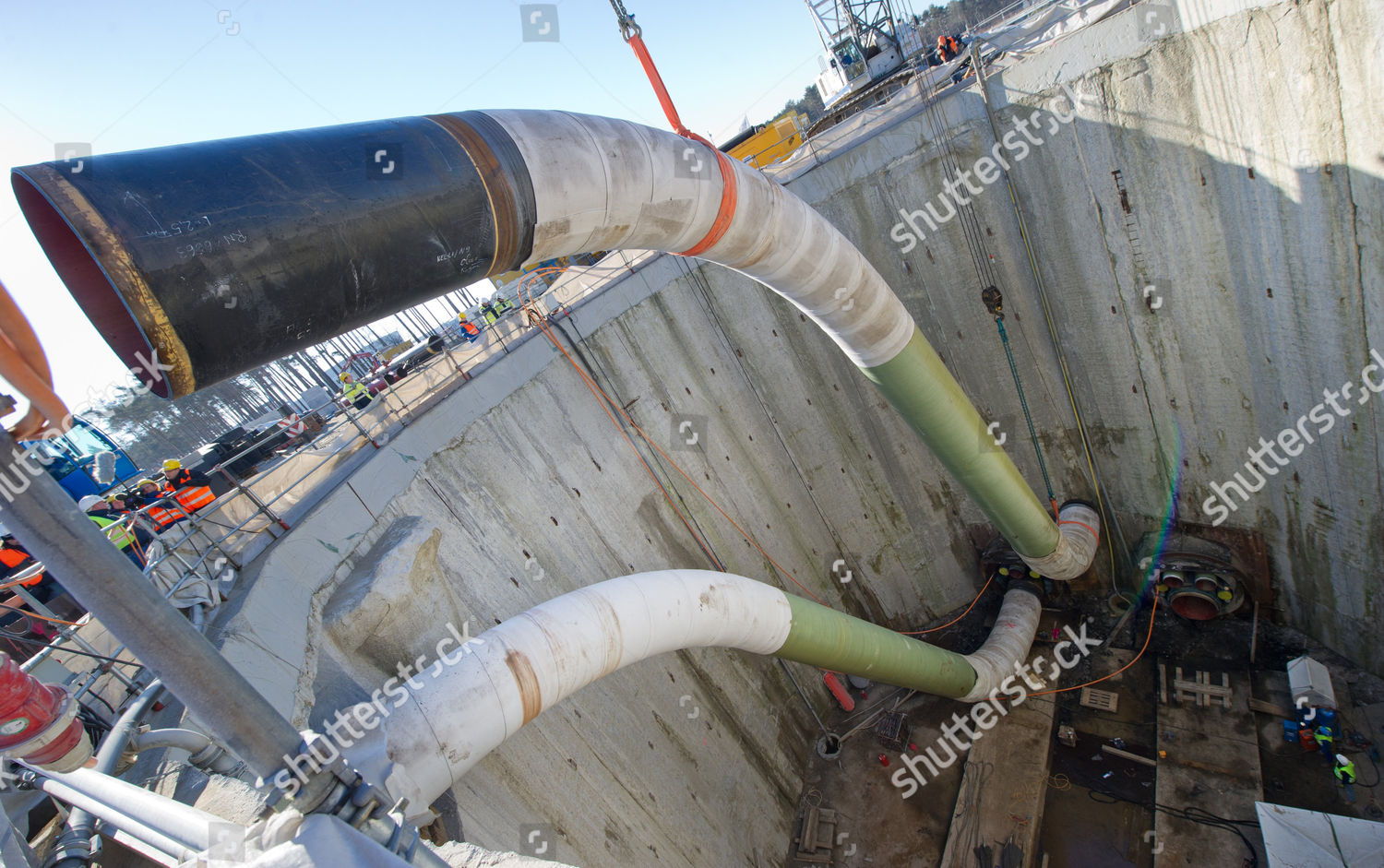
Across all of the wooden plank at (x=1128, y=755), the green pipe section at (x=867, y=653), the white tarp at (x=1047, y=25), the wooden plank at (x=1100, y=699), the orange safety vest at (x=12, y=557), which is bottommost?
the wooden plank at (x=1128, y=755)

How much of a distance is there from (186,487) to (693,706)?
9.36 m

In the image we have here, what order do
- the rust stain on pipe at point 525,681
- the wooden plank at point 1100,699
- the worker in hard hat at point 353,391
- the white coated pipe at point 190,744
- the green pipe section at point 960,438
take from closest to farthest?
the white coated pipe at point 190,744
the rust stain on pipe at point 525,681
the green pipe section at point 960,438
the wooden plank at point 1100,699
the worker in hard hat at point 353,391

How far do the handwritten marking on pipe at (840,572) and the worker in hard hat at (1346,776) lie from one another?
8755 millimetres

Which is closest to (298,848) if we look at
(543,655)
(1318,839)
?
(543,655)

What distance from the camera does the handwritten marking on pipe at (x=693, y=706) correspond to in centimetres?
1065

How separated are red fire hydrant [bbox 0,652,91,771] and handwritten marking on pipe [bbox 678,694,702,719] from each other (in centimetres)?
793

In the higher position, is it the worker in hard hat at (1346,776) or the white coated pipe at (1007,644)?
the white coated pipe at (1007,644)

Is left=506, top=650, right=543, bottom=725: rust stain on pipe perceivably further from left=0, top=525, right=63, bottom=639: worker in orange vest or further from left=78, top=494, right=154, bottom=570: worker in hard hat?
left=0, top=525, right=63, bottom=639: worker in orange vest

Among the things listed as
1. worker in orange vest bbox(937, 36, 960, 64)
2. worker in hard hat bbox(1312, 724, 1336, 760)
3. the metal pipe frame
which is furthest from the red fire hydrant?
worker in orange vest bbox(937, 36, 960, 64)

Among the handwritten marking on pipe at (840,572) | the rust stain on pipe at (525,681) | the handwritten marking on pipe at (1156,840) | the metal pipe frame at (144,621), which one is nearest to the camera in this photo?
the metal pipe frame at (144,621)

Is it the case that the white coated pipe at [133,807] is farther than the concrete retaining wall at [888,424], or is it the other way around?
the concrete retaining wall at [888,424]

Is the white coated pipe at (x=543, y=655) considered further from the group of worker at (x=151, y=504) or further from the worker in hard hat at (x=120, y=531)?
the group of worker at (x=151, y=504)

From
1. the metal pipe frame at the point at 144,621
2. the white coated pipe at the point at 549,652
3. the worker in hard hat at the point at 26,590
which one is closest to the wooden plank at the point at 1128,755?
the white coated pipe at the point at 549,652

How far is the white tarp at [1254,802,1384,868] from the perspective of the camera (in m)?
7.36
